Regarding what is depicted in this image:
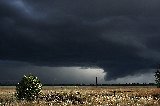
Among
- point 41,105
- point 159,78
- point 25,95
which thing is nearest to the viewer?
point 41,105

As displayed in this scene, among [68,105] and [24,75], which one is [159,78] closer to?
[24,75]

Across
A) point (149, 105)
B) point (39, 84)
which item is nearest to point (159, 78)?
point (39, 84)

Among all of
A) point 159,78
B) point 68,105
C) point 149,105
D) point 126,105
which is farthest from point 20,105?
point 159,78

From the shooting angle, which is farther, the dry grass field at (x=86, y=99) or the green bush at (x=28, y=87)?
the green bush at (x=28, y=87)

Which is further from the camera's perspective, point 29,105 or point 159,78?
point 159,78

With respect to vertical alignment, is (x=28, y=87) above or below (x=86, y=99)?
above

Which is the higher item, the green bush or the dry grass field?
the green bush

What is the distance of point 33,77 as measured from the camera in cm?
4562

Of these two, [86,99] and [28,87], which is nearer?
[86,99]

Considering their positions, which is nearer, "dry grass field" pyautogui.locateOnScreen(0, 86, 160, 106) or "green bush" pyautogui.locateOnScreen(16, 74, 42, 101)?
"dry grass field" pyautogui.locateOnScreen(0, 86, 160, 106)

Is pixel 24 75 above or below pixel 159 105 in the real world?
above

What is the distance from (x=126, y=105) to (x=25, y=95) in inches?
745

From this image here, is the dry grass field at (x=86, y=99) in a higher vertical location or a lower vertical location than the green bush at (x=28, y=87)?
lower

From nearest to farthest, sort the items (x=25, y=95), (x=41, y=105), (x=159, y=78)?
(x=41, y=105), (x=25, y=95), (x=159, y=78)
